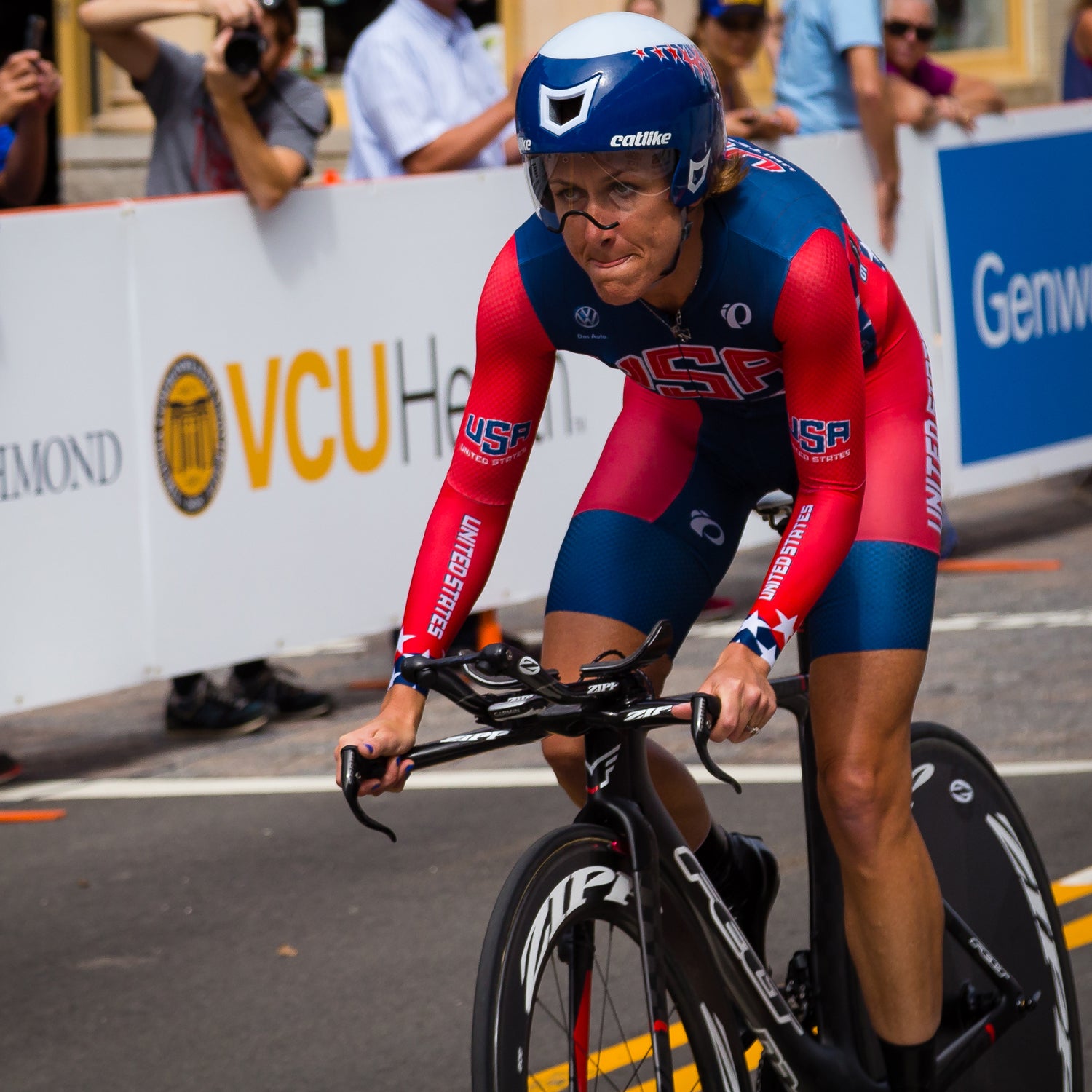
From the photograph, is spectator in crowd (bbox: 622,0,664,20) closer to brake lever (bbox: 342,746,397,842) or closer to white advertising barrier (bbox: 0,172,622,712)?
white advertising barrier (bbox: 0,172,622,712)

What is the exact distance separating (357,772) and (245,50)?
4.85m

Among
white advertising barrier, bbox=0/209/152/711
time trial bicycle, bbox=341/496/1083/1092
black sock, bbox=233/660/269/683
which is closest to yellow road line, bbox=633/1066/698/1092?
time trial bicycle, bbox=341/496/1083/1092

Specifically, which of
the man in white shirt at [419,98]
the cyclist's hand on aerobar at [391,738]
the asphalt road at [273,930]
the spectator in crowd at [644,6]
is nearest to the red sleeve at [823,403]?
the cyclist's hand on aerobar at [391,738]

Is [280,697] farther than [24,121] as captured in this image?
Yes

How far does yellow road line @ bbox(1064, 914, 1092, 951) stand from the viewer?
4.82 meters

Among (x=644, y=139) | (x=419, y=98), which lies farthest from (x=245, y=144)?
(x=644, y=139)

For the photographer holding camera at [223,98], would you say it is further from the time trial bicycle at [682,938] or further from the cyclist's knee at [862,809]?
the cyclist's knee at [862,809]

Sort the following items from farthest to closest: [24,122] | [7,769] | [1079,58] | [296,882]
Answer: [1079,58] < [24,122] < [7,769] < [296,882]

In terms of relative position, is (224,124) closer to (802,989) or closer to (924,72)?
(924,72)

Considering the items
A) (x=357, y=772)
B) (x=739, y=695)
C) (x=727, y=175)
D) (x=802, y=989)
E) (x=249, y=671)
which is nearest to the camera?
(x=739, y=695)

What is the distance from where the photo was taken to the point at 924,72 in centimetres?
1016

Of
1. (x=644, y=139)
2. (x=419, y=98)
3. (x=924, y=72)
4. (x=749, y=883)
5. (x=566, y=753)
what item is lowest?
(x=749, y=883)

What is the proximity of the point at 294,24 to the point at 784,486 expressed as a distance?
4.56m

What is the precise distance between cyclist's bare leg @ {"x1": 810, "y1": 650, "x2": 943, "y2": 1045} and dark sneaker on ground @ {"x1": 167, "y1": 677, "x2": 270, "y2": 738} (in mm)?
4165
